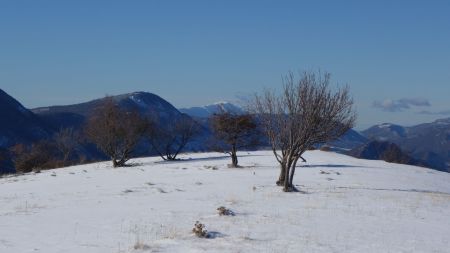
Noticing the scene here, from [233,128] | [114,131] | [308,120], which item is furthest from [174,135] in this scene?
[308,120]

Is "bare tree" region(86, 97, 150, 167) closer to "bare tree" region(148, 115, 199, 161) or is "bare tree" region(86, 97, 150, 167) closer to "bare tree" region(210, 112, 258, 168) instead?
"bare tree" region(148, 115, 199, 161)

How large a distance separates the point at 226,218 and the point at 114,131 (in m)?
37.8

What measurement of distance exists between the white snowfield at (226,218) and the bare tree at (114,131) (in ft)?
70.4

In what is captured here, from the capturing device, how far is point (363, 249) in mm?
12773

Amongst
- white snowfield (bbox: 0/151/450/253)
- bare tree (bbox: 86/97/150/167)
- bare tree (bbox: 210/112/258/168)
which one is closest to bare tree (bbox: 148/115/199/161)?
bare tree (bbox: 86/97/150/167)

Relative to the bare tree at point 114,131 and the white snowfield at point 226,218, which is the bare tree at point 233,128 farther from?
the white snowfield at point 226,218

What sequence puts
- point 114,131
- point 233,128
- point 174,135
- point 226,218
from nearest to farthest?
point 226,218 → point 233,128 → point 114,131 → point 174,135

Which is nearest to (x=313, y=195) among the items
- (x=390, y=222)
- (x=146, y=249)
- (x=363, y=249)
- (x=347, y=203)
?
(x=347, y=203)

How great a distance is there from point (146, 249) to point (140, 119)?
45202 millimetres

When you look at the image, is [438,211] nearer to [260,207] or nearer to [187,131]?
[260,207]

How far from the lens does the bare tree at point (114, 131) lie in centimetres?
5275

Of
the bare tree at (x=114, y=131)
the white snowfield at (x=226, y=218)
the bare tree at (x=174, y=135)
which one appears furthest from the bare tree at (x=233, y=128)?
the white snowfield at (x=226, y=218)

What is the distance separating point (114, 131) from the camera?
52781 millimetres

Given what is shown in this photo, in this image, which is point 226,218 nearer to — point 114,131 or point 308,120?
point 308,120
